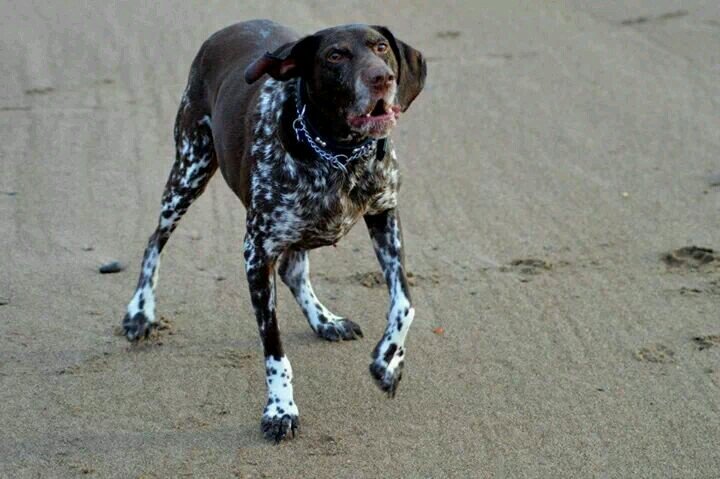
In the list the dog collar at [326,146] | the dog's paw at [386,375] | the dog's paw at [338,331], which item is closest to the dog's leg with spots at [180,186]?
the dog's paw at [338,331]

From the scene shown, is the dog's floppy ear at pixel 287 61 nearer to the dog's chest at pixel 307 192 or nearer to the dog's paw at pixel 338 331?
the dog's chest at pixel 307 192

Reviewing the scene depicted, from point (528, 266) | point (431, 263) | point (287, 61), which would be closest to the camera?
point (287, 61)

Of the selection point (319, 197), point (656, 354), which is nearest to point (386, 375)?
point (319, 197)

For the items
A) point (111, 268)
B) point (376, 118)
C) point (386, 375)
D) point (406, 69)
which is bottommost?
point (111, 268)

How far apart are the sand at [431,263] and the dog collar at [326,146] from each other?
1141 millimetres

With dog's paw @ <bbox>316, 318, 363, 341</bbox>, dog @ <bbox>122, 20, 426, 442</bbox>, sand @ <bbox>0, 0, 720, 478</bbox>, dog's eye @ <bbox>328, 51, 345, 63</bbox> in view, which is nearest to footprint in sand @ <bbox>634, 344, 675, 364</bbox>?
sand @ <bbox>0, 0, 720, 478</bbox>

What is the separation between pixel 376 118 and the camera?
5062mm

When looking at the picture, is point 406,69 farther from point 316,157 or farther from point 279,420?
point 279,420

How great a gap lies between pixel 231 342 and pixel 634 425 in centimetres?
216

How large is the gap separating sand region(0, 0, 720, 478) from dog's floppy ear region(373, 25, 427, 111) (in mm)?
1414

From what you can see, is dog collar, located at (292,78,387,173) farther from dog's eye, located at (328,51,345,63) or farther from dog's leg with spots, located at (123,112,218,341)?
dog's leg with spots, located at (123,112,218,341)

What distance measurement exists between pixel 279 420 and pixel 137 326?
1.40 metres

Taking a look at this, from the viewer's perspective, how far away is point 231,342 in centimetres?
642

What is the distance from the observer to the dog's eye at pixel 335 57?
16.9 feet
